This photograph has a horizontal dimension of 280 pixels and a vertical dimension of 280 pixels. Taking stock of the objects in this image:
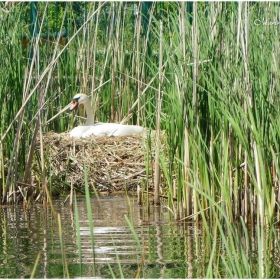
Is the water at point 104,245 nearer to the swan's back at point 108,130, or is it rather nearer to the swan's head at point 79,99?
the swan's back at point 108,130

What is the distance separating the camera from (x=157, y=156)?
260 inches

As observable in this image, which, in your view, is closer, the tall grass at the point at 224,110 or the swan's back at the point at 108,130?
the tall grass at the point at 224,110

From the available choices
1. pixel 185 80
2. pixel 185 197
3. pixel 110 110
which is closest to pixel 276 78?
pixel 185 80

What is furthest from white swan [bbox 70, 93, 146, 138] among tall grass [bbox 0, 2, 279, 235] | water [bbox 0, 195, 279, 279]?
tall grass [bbox 0, 2, 279, 235]

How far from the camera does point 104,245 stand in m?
5.30

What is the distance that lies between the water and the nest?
4.87 feet

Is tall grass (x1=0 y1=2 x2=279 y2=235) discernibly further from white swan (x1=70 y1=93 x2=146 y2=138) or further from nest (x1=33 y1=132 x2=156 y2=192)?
white swan (x1=70 y1=93 x2=146 y2=138)

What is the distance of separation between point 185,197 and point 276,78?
1145mm

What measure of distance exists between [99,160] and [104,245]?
4.05 meters

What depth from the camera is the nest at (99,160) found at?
29.3ft

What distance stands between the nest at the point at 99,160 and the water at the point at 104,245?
4.87 ft

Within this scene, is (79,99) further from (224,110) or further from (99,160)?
(224,110)

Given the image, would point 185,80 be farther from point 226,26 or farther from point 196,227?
point 196,227

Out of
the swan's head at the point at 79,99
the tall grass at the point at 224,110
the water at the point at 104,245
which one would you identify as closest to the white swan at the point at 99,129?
the swan's head at the point at 79,99
